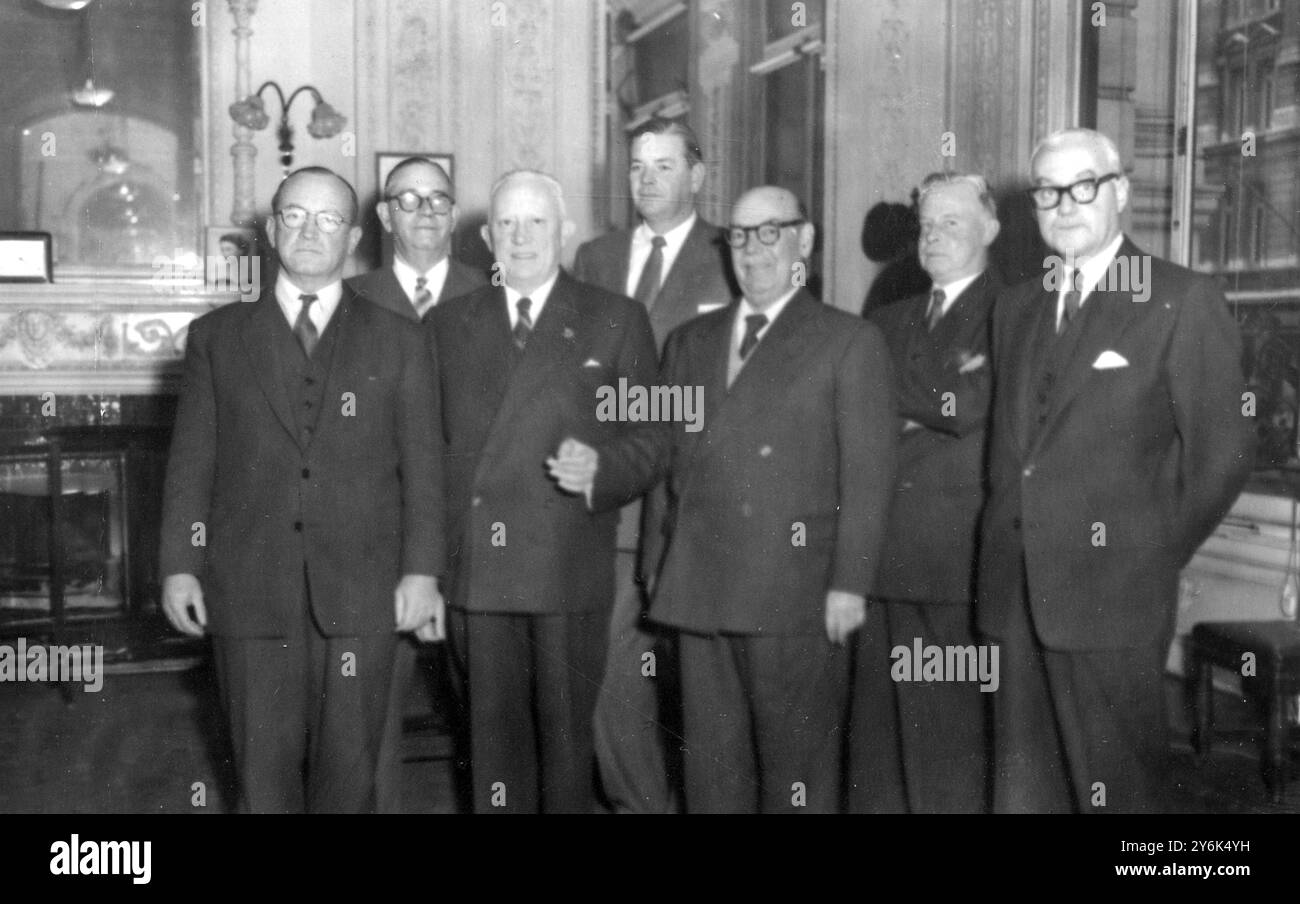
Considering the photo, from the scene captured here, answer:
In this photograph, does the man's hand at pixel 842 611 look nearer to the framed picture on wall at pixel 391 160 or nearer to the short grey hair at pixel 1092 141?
the short grey hair at pixel 1092 141

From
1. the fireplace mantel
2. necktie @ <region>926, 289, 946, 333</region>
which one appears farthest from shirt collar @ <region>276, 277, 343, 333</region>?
the fireplace mantel

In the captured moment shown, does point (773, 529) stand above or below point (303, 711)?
above

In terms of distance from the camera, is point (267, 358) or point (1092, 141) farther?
point (267, 358)

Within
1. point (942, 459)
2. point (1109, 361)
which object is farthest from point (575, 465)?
point (1109, 361)

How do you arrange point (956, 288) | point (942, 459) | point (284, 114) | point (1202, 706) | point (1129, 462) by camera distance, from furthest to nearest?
point (284, 114)
point (1202, 706)
point (956, 288)
point (942, 459)
point (1129, 462)

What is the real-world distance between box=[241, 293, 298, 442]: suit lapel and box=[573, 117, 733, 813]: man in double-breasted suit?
2.80ft

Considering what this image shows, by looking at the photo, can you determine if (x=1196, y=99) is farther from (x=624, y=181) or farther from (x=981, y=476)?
(x=624, y=181)

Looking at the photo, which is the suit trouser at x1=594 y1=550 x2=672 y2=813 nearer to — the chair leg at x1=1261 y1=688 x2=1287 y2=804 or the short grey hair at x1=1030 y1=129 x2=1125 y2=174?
the short grey hair at x1=1030 y1=129 x2=1125 y2=174

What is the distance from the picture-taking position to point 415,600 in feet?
7.93

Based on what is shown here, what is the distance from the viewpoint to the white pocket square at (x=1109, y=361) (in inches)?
87.9

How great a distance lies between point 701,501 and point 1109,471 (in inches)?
29.9

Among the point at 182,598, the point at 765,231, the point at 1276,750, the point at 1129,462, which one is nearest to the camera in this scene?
the point at 1129,462

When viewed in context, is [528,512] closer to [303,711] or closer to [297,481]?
[297,481]

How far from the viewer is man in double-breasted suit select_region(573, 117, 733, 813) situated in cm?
293
